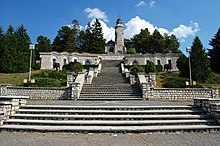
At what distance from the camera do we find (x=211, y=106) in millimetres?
6785

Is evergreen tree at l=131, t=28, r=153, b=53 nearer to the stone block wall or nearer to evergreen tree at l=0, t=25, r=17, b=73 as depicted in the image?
evergreen tree at l=0, t=25, r=17, b=73

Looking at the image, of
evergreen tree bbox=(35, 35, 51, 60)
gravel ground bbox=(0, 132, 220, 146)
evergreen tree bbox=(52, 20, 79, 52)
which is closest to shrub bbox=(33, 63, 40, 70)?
evergreen tree bbox=(35, 35, 51, 60)

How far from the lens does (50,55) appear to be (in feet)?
133

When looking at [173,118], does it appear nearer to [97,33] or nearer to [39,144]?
[39,144]

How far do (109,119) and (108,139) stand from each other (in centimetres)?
141

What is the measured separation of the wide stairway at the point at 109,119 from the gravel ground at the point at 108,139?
10.7 inches

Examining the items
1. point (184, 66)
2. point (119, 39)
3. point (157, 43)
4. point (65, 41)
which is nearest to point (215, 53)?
point (184, 66)

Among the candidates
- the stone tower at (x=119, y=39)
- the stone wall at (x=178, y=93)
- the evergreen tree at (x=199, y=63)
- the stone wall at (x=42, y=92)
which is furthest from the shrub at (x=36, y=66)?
the stone wall at (x=178, y=93)

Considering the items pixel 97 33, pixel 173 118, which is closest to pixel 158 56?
pixel 97 33

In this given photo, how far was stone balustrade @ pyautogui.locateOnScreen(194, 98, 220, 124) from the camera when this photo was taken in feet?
21.4

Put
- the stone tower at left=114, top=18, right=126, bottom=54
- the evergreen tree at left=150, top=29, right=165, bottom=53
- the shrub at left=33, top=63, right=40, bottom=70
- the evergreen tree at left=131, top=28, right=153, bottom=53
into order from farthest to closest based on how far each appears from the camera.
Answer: the evergreen tree at left=131, top=28, right=153, bottom=53 → the evergreen tree at left=150, top=29, right=165, bottom=53 → the stone tower at left=114, top=18, right=126, bottom=54 → the shrub at left=33, top=63, right=40, bottom=70

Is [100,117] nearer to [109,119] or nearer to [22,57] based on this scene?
[109,119]

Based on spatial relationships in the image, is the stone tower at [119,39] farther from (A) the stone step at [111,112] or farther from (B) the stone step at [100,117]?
(B) the stone step at [100,117]

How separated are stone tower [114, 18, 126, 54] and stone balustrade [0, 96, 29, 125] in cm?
4470
